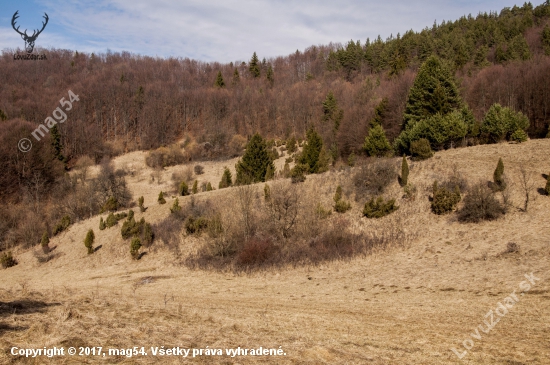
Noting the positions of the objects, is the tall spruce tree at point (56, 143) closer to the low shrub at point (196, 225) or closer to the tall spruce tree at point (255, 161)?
the tall spruce tree at point (255, 161)

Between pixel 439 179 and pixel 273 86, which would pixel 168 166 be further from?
pixel 273 86

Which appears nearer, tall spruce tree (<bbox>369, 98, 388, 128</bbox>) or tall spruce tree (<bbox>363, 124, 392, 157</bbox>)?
tall spruce tree (<bbox>363, 124, 392, 157</bbox>)

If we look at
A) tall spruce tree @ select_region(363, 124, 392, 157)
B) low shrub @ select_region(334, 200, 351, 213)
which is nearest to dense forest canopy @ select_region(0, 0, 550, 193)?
tall spruce tree @ select_region(363, 124, 392, 157)

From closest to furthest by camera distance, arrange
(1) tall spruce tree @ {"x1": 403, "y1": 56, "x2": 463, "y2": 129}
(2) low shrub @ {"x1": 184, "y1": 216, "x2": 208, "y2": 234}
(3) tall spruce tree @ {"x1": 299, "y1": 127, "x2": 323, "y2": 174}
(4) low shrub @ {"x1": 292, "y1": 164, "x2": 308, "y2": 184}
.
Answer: (2) low shrub @ {"x1": 184, "y1": 216, "x2": 208, "y2": 234} < (4) low shrub @ {"x1": 292, "y1": 164, "x2": 308, "y2": 184} < (1) tall spruce tree @ {"x1": 403, "y1": 56, "x2": 463, "y2": 129} < (3) tall spruce tree @ {"x1": 299, "y1": 127, "x2": 323, "y2": 174}

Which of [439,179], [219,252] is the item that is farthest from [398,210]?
[219,252]

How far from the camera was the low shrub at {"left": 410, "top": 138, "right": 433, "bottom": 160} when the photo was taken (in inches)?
938

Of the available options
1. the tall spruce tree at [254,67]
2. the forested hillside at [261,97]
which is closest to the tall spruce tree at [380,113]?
the forested hillside at [261,97]

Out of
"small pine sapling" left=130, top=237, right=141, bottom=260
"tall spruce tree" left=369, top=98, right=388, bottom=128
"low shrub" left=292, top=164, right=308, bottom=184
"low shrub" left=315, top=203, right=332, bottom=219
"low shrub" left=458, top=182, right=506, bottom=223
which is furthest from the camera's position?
"tall spruce tree" left=369, top=98, right=388, bottom=128

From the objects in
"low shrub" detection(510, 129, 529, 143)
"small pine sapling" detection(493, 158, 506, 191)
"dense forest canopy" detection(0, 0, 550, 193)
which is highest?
"dense forest canopy" detection(0, 0, 550, 193)

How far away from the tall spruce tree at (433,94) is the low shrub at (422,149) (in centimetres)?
525

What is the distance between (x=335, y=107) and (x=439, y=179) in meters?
40.5

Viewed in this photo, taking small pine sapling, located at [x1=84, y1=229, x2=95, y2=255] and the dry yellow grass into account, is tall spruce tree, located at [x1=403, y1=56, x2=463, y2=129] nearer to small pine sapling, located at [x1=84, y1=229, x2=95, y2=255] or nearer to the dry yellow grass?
the dry yellow grass

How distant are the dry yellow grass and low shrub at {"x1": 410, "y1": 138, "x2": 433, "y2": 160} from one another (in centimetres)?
95

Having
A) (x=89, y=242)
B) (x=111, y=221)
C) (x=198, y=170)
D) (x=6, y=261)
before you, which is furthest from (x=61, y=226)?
(x=198, y=170)
